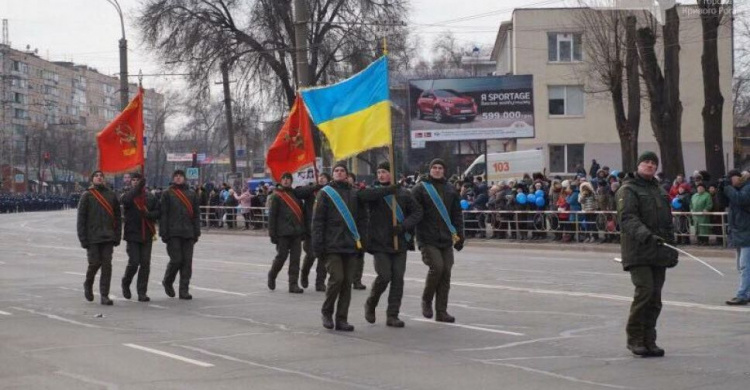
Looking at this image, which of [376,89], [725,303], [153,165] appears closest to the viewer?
[376,89]

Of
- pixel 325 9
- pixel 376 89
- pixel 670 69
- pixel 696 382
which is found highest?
pixel 325 9

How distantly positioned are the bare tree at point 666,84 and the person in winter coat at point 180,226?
714 inches

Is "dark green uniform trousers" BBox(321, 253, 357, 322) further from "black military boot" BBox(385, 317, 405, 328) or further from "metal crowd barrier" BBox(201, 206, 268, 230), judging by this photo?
"metal crowd barrier" BBox(201, 206, 268, 230)

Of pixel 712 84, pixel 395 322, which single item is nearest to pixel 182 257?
pixel 395 322

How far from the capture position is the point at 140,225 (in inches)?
616

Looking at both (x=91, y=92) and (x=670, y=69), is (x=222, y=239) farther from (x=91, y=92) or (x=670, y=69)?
(x=91, y=92)

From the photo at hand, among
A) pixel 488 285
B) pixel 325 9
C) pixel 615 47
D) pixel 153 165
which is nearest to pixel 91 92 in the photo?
pixel 153 165

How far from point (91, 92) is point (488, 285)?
133503 mm

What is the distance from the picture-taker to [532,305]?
47.1 ft

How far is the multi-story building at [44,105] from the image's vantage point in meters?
109

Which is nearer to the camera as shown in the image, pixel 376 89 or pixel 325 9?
pixel 376 89

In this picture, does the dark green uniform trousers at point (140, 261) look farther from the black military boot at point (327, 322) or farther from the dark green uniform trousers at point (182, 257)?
the black military boot at point (327, 322)

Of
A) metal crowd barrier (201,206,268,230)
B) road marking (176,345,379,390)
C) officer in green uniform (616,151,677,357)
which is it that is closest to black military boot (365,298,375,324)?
road marking (176,345,379,390)

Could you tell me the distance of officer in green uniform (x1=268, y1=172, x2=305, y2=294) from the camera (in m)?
16.5
